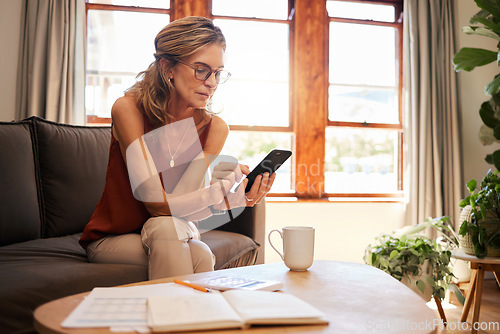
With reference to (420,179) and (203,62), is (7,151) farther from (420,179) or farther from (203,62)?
(420,179)

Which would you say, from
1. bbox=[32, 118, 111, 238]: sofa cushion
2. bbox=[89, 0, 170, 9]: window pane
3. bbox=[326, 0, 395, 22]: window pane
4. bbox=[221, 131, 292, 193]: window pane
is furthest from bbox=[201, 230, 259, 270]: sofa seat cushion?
bbox=[326, 0, 395, 22]: window pane

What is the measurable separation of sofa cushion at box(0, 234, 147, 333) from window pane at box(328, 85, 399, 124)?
2.32 metres

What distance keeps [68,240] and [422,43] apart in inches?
110

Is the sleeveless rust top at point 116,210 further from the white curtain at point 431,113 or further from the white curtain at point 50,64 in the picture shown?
the white curtain at point 431,113

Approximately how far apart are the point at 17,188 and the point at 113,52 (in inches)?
67.0

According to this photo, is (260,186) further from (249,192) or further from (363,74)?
(363,74)

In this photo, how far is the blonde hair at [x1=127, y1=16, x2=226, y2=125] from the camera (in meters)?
1.50

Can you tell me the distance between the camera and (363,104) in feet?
11.3

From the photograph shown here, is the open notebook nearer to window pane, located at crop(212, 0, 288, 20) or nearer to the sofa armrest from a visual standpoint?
the sofa armrest

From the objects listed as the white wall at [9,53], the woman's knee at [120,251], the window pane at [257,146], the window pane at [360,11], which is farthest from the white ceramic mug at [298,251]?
the window pane at [360,11]

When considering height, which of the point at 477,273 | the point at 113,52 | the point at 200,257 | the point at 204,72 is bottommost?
the point at 477,273

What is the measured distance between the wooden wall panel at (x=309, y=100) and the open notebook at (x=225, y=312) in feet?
8.35

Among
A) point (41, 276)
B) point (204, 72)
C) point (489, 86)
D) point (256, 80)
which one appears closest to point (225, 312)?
point (41, 276)

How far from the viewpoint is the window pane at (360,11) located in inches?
134
